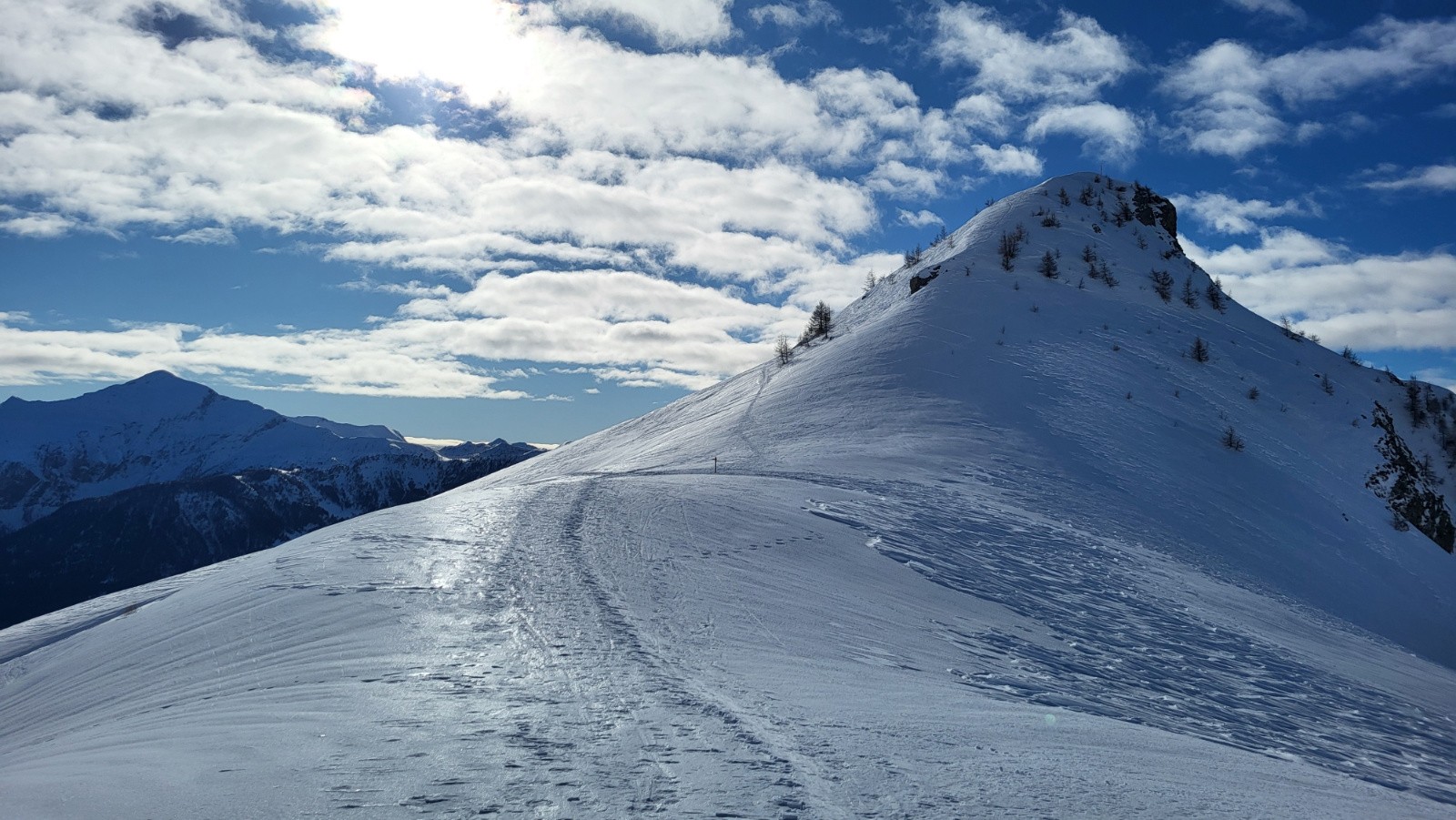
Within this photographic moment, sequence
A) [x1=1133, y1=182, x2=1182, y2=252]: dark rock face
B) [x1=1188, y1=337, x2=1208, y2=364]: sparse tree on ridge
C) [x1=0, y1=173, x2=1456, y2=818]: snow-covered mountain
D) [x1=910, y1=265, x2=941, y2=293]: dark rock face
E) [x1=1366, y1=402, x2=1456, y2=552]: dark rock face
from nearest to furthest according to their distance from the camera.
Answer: [x1=0, y1=173, x2=1456, y2=818]: snow-covered mountain
[x1=1366, y1=402, x2=1456, y2=552]: dark rock face
[x1=1188, y1=337, x2=1208, y2=364]: sparse tree on ridge
[x1=910, y1=265, x2=941, y2=293]: dark rock face
[x1=1133, y1=182, x2=1182, y2=252]: dark rock face

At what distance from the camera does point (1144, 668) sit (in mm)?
8305

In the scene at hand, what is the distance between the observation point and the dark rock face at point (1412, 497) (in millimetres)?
19281

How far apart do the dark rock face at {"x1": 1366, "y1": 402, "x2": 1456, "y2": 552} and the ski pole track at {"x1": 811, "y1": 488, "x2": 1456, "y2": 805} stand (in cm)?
1218

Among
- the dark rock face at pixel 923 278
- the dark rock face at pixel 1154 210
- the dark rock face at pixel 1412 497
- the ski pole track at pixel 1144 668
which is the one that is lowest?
the ski pole track at pixel 1144 668

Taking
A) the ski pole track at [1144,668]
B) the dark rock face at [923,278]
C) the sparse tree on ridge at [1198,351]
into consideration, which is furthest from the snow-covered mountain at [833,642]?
the dark rock face at [923,278]

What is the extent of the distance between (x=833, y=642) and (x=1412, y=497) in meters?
19.4

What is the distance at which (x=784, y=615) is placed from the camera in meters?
8.58

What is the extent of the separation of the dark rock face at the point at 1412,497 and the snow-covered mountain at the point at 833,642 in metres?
0.11

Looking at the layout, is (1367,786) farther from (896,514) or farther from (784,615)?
(896,514)

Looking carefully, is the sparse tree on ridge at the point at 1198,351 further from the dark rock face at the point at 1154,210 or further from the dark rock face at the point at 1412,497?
the dark rock face at the point at 1154,210

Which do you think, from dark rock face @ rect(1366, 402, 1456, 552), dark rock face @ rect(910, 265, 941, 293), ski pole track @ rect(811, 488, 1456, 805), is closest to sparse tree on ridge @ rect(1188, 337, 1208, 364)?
dark rock face @ rect(1366, 402, 1456, 552)

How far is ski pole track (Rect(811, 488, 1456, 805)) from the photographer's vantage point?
6.92 metres

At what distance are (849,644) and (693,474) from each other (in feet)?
29.0

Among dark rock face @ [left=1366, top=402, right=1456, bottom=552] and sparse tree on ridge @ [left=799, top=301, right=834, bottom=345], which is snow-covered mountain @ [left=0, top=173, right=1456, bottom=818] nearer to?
dark rock face @ [left=1366, top=402, right=1456, bottom=552]
